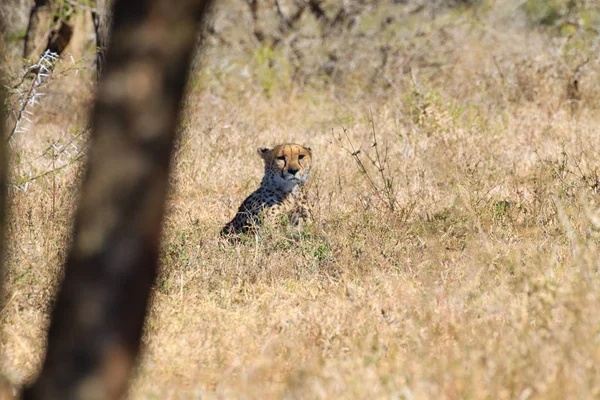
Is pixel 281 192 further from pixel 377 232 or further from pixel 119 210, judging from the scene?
pixel 119 210

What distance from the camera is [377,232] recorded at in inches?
191

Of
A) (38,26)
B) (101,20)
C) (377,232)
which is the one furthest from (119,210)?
(38,26)

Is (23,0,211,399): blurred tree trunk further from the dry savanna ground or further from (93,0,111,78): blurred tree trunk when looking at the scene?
(93,0,111,78): blurred tree trunk

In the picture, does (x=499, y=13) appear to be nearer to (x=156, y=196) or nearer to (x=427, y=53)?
(x=427, y=53)

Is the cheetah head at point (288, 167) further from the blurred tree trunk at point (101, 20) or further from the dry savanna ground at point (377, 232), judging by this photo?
the blurred tree trunk at point (101, 20)

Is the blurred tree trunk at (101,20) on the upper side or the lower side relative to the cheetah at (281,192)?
upper

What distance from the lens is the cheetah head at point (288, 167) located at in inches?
218

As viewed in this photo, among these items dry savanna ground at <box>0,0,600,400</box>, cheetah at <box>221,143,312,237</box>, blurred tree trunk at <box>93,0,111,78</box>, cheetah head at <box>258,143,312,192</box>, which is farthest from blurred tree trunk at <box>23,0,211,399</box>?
blurred tree trunk at <box>93,0,111,78</box>

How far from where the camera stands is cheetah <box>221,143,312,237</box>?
210 inches

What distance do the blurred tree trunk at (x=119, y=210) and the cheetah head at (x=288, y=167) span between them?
355 centimetres

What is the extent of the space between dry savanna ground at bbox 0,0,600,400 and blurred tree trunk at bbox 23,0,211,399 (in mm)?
693

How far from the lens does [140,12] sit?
6.42 feet

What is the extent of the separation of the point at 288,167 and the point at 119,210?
3612mm

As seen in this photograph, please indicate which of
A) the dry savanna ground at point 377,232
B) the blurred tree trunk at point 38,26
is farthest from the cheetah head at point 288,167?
the blurred tree trunk at point 38,26
